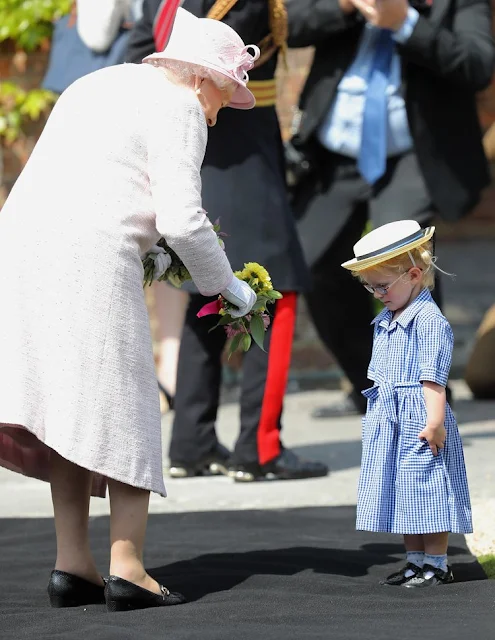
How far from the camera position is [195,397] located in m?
5.38

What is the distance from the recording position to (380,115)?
5.76 metres

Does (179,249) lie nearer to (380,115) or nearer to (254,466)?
(254,466)

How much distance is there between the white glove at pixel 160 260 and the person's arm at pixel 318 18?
2380 mm

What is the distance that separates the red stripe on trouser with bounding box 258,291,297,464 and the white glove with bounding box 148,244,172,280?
1.67 m

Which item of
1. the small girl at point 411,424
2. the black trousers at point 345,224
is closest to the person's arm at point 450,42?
the black trousers at point 345,224

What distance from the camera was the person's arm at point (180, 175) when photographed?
10.7 ft

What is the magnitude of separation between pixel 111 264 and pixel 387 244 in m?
0.75

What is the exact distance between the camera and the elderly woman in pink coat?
10.7ft

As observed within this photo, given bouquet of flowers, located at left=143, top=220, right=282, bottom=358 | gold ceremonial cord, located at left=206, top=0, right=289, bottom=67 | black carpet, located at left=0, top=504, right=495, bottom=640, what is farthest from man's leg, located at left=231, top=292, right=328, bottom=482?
bouquet of flowers, located at left=143, top=220, right=282, bottom=358

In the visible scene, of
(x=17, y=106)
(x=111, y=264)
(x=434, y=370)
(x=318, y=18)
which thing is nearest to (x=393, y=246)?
(x=434, y=370)

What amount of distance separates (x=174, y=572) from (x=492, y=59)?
113 inches

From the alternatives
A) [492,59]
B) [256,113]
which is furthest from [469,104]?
[256,113]

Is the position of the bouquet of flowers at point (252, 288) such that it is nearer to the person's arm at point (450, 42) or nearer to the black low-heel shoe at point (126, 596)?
the black low-heel shoe at point (126, 596)

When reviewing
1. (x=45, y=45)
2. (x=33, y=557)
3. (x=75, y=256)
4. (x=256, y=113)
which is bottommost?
(x=33, y=557)
